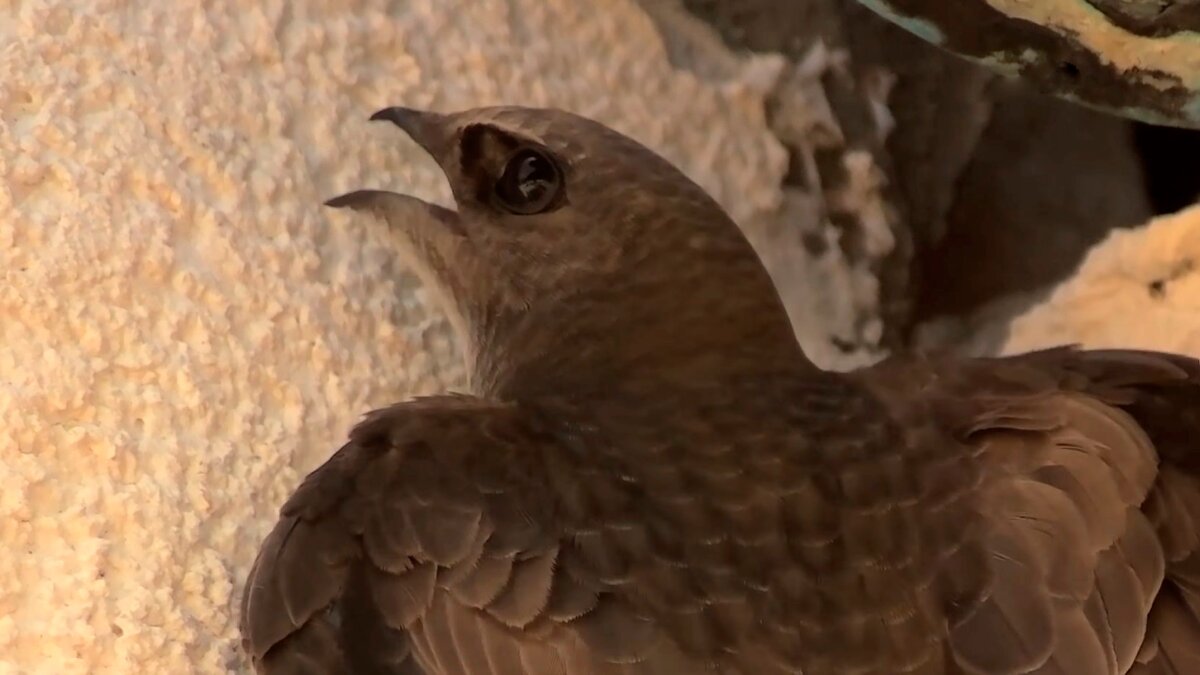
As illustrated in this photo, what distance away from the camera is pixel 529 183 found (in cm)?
92

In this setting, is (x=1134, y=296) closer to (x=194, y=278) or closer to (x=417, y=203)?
(x=417, y=203)

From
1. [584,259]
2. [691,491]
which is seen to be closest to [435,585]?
[691,491]

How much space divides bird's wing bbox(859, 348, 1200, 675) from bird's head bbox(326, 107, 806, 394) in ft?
0.43

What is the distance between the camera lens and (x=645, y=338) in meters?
0.88

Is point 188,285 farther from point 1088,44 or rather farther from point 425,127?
point 1088,44

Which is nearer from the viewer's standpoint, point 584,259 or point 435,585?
point 435,585

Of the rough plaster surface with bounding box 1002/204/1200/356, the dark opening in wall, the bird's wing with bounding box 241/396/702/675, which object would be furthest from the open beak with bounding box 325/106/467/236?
the dark opening in wall

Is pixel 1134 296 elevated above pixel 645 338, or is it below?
below

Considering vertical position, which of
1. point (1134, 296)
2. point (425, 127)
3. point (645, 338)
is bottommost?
point (1134, 296)

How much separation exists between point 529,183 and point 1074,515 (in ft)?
1.30

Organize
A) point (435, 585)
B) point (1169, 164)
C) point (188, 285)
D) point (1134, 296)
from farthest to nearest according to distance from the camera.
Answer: point (1169, 164)
point (1134, 296)
point (188, 285)
point (435, 585)

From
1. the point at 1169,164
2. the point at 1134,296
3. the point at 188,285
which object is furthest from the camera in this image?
the point at 1169,164

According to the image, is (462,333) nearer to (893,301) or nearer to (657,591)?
(657,591)

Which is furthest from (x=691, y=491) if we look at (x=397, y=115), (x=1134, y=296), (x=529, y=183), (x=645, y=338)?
(x=1134, y=296)
